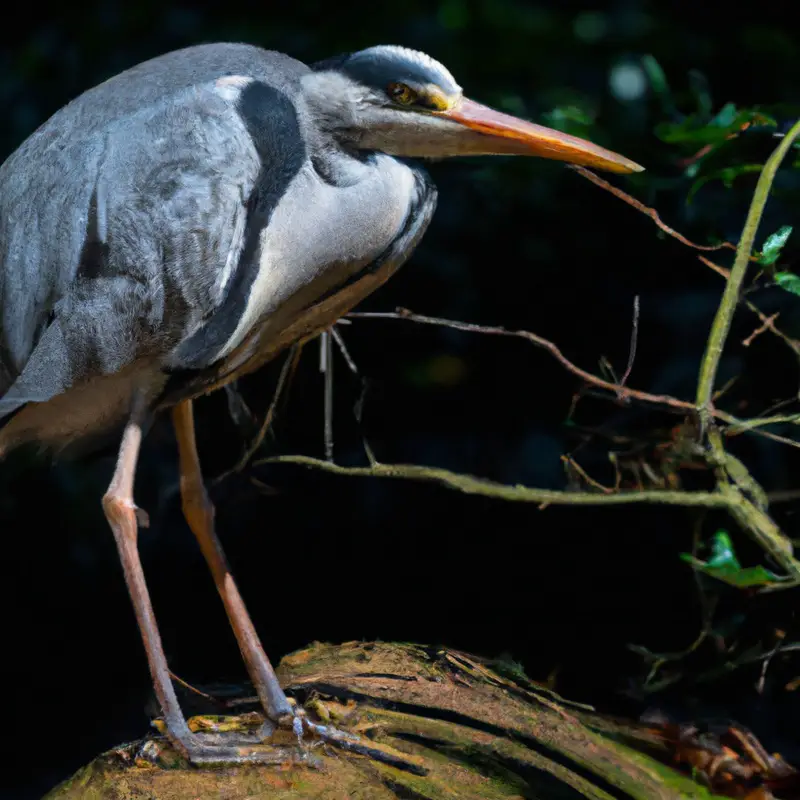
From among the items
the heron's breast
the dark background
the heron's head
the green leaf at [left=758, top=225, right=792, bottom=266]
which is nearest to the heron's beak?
the heron's head

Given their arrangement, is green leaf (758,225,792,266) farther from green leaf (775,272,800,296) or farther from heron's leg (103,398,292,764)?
heron's leg (103,398,292,764)

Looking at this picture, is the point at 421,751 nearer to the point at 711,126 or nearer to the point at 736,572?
the point at 736,572

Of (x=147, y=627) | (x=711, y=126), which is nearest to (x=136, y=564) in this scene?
(x=147, y=627)

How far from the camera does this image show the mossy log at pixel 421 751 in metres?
1.28

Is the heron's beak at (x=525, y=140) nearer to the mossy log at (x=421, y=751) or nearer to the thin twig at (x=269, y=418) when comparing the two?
the thin twig at (x=269, y=418)

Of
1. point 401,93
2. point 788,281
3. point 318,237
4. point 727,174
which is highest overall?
point 401,93

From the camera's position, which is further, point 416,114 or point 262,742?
point 262,742

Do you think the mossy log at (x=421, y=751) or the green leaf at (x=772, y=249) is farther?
the green leaf at (x=772, y=249)

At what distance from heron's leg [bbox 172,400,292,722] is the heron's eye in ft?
1.80

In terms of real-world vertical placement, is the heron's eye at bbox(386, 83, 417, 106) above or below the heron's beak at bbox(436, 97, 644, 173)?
above

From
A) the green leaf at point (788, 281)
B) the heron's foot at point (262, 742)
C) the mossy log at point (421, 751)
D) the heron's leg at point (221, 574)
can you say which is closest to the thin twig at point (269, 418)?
the heron's leg at point (221, 574)

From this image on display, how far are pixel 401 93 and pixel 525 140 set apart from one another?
160 mm

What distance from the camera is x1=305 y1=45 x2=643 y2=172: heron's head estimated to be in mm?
1261

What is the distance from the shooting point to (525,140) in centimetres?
126
